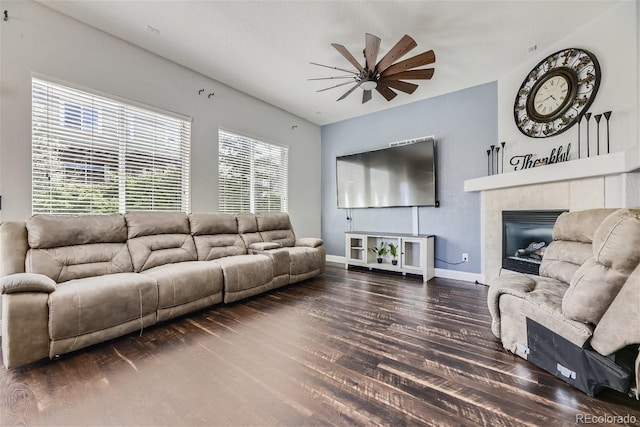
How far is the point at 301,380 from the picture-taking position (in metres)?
1.63

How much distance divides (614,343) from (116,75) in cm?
481

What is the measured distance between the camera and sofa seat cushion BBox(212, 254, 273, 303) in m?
2.93

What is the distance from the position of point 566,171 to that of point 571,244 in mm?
1117

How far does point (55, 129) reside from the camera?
103 inches

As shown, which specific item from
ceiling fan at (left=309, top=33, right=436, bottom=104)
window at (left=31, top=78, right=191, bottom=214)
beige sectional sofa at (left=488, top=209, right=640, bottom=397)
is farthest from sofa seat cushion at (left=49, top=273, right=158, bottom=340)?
beige sectional sofa at (left=488, top=209, right=640, bottom=397)

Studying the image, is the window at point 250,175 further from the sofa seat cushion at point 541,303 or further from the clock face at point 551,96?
the clock face at point 551,96

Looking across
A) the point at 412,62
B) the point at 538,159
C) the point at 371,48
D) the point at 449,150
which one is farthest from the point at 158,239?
the point at 538,159

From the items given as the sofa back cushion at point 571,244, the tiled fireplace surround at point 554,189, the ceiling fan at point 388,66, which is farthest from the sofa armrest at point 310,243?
the sofa back cushion at point 571,244

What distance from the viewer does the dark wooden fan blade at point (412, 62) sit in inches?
99.3

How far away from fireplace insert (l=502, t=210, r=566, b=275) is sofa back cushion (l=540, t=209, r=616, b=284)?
0.90m

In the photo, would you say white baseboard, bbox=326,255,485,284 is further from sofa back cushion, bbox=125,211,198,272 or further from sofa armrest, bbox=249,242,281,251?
sofa back cushion, bbox=125,211,198,272

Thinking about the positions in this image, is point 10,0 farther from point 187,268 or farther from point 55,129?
point 187,268

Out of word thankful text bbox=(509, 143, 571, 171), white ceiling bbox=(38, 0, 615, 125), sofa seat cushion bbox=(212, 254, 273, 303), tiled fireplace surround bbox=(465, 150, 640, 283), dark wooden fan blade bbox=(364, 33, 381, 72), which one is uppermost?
white ceiling bbox=(38, 0, 615, 125)

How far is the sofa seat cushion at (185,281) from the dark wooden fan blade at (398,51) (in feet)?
9.40
